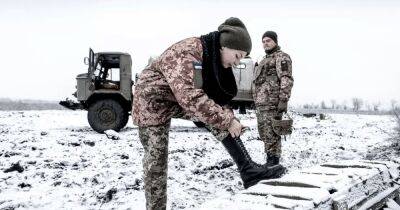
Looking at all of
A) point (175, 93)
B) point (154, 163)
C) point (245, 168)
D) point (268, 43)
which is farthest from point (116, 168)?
point (175, 93)

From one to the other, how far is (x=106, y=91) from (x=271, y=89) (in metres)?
7.18

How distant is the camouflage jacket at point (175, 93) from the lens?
8.15ft

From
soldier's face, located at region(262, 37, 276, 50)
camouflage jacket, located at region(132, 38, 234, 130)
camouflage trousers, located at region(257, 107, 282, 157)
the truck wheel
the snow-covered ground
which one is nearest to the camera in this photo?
camouflage jacket, located at region(132, 38, 234, 130)

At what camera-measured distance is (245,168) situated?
9.32ft

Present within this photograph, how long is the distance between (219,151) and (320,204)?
5.44 meters

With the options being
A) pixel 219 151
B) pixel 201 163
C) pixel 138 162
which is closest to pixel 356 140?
pixel 219 151

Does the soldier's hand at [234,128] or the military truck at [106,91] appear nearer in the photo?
the soldier's hand at [234,128]

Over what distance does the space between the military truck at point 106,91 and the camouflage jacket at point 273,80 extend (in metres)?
6.60

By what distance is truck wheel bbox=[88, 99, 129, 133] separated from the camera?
11.5 metres

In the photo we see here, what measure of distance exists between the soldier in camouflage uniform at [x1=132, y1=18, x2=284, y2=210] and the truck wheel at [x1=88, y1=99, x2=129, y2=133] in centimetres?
865

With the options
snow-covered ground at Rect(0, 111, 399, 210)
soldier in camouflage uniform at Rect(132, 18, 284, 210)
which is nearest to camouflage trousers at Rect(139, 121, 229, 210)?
soldier in camouflage uniform at Rect(132, 18, 284, 210)

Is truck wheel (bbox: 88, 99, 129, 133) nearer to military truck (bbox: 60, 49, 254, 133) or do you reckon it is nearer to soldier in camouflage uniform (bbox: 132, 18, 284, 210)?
military truck (bbox: 60, 49, 254, 133)

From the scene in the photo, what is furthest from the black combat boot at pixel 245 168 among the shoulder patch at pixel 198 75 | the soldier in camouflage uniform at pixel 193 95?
the shoulder patch at pixel 198 75

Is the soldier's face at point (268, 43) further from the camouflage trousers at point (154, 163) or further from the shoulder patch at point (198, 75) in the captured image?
the shoulder patch at point (198, 75)
